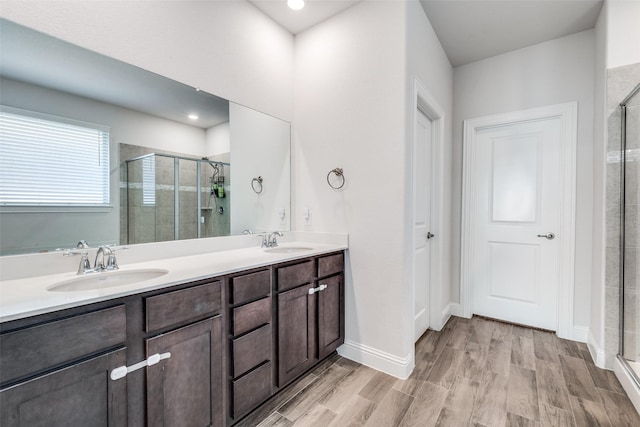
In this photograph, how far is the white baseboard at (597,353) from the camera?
211 centimetres

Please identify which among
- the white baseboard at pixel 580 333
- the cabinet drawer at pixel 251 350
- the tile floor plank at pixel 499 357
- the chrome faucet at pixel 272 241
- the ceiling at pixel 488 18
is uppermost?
the ceiling at pixel 488 18

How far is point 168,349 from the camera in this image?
3.85ft

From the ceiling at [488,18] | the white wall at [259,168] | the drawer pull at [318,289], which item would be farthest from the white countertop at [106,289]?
the ceiling at [488,18]

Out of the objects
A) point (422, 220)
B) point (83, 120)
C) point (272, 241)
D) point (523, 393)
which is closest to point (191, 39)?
point (83, 120)

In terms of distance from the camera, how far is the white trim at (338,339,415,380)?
2.00 meters

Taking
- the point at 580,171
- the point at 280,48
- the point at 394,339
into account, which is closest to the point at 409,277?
the point at 394,339

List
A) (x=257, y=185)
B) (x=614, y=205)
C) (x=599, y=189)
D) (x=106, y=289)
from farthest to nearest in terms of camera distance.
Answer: (x=257, y=185), (x=599, y=189), (x=614, y=205), (x=106, y=289)

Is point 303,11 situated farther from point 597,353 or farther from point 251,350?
point 597,353

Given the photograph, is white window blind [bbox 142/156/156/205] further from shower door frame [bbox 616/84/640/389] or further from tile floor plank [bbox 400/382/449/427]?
shower door frame [bbox 616/84/640/389]

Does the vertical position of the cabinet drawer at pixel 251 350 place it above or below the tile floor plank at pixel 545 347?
above

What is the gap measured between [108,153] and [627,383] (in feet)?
11.3

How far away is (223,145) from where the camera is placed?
208cm

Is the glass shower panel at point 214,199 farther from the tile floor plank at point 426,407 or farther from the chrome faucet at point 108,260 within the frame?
the tile floor plank at point 426,407

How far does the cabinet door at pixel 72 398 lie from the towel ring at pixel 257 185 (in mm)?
1489
